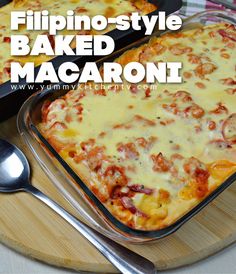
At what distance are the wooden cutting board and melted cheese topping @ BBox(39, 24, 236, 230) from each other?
14 cm

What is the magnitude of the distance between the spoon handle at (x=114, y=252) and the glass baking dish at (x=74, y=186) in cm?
4

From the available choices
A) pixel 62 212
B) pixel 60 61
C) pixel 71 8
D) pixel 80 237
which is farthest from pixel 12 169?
pixel 71 8

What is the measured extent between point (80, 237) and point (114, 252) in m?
0.16

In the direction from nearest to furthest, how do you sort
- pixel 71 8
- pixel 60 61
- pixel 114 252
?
1. pixel 114 252
2. pixel 60 61
3. pixel 71 8

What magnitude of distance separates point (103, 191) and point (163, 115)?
15.6 inches

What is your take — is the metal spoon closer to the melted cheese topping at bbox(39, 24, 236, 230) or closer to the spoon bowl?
the spoon bowl

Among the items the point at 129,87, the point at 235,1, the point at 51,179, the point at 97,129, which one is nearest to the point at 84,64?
the point at 129,87

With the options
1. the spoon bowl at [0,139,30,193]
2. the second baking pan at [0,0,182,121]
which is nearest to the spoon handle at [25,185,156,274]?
the spoon bowl at [0,139,30,193]

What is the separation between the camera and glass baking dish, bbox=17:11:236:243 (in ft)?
5.06

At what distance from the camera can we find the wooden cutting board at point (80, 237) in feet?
5.49

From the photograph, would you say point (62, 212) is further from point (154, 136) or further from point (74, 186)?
point (154, 136)

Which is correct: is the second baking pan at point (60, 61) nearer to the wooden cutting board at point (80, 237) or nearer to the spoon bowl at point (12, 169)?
the spoon bowl at point (12, 169)

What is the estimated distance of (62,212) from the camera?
1.75 m

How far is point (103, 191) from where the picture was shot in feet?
5.57
